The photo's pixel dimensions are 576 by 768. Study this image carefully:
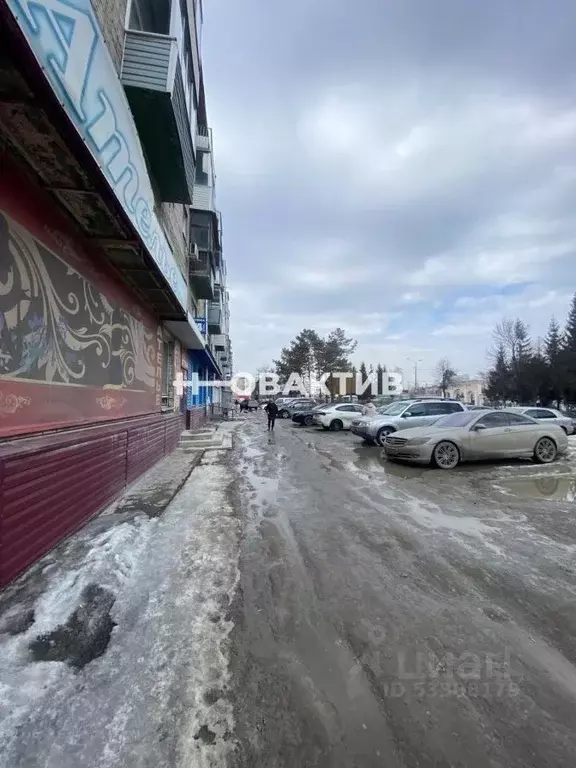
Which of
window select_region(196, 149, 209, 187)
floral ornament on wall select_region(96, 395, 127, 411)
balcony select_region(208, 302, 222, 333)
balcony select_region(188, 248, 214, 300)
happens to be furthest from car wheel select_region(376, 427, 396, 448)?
balcony select_region(208, 302, 222, 333)

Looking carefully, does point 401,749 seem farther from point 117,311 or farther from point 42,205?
point 117,311

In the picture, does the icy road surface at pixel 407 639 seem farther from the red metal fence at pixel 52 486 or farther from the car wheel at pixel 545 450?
the car wheel at pixel 545 450

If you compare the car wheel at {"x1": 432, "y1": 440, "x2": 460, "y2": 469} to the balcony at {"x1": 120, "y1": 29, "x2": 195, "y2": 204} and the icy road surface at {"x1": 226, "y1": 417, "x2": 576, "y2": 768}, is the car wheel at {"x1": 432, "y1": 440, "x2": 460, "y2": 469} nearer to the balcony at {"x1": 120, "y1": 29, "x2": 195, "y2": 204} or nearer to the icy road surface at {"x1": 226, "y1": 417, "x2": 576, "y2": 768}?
the icy road surface at {"x1": 226, "y1": 417, "x2": 576, "y2": 768}

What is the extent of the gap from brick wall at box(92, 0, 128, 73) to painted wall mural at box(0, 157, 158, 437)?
3.17m

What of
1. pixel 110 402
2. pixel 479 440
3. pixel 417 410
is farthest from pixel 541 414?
pixel 110 402

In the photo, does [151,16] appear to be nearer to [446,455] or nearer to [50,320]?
[50,320]

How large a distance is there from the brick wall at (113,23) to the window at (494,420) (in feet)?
33.7

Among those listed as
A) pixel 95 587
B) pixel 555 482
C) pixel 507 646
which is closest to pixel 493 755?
pixel 507 646

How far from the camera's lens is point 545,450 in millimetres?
9852

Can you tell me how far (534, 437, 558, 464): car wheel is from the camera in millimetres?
9805

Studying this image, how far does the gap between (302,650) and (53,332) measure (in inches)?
165

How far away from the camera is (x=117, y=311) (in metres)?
7.02

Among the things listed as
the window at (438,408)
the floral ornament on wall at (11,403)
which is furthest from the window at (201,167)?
the floral ornament on wall at (11,403)

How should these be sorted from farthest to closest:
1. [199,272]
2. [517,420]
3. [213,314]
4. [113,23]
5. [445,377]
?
[445,377] < [213,314] < [199,272] < [517,420] < [113,23]
